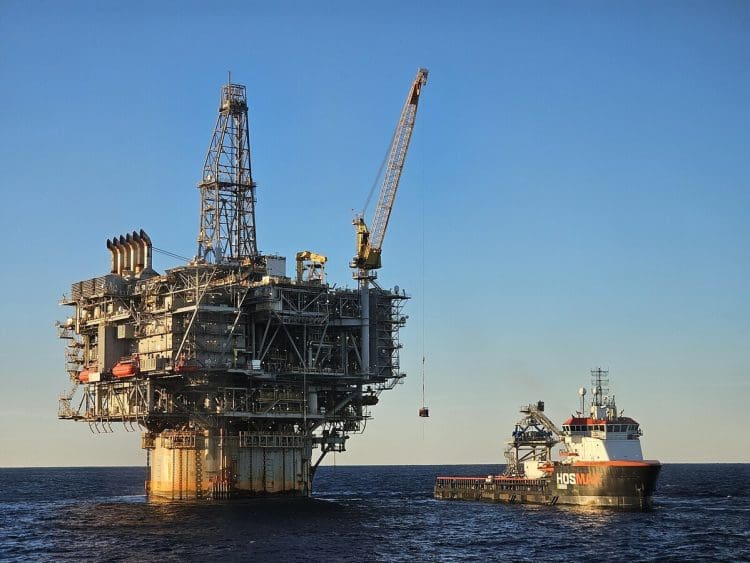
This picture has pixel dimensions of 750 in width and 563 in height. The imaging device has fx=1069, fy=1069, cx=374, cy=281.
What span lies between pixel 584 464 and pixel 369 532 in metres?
21.1

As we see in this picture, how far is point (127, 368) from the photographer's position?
319ft

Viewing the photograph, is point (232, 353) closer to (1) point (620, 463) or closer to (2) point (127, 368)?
(2) point (127, 368)

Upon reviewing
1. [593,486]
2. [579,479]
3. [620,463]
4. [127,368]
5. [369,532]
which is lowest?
[369,532]

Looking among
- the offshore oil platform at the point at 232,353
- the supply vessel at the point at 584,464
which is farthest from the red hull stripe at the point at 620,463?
the offshore oil platform at the point at 232,353

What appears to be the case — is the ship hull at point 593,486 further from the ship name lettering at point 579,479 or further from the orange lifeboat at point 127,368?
the orange lifeboat at point 127,368

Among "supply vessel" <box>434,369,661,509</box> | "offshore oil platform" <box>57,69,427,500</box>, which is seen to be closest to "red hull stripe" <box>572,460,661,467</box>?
"supply vessel" <box>434,369,661,509</box>

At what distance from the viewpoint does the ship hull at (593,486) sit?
87062mm

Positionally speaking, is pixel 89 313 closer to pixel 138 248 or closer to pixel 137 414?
pixel 138 248

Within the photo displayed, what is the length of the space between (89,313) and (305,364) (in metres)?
25.0

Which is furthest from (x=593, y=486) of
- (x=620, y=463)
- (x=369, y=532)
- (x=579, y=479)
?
(x=369, y=532)

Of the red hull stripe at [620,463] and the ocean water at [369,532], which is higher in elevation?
the red hull stripe at [620,463]

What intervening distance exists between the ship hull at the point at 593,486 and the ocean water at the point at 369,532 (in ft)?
4.80

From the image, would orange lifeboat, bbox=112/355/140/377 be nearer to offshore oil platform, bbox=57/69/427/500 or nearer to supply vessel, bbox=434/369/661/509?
offshore oil platform, bbox=57/69/427/500

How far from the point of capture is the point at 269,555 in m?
65.9
